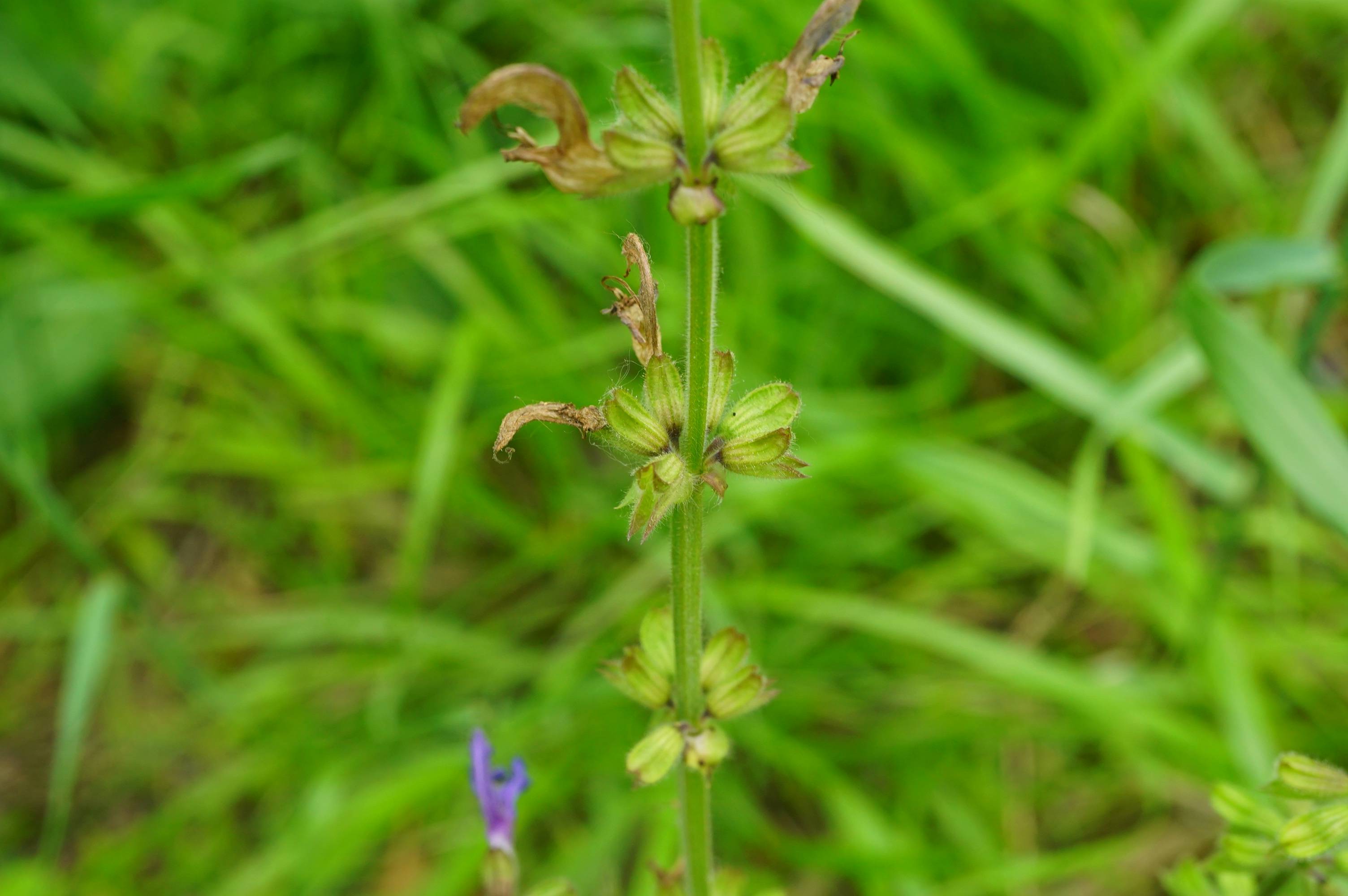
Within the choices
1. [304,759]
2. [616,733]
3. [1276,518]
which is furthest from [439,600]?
[1276,518]

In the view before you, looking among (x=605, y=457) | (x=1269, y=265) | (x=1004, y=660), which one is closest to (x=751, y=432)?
(x=1269, y=265)

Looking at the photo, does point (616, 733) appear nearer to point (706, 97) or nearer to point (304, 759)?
point (304, 759)

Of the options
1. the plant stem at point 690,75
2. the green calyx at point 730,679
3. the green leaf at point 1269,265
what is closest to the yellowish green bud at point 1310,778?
the green calyx at point 730,679

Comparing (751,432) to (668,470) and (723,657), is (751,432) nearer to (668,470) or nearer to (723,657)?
(668,470)

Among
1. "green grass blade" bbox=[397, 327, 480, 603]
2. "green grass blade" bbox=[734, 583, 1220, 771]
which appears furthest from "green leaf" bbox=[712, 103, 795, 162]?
"green grass blade" bbox=[397, 327, 480, 603]

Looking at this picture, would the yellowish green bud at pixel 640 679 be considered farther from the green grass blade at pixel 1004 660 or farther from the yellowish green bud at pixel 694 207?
the green grass blade at pixel 1004 660

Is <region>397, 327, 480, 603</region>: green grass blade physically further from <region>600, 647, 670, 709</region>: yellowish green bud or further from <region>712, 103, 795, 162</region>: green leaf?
<region>712, 103, 795, 162</region>: green leaf
